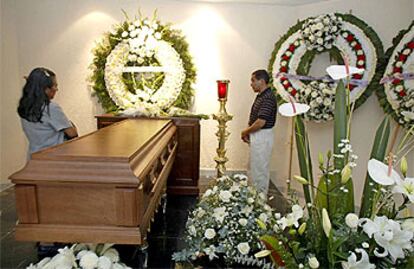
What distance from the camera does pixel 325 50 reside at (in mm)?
3307

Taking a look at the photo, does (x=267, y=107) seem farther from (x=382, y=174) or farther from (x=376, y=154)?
(x=382, y=174)

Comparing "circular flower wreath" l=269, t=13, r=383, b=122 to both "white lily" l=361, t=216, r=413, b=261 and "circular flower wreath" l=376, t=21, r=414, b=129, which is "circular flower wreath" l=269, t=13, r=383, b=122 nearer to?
"circular flower wreath" l=376, t=21, r=414, b=129

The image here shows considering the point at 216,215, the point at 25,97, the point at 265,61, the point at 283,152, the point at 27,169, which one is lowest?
Answer: the point at 283,152

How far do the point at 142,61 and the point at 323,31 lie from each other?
2.09 meters

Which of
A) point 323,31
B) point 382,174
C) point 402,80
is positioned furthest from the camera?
point 323,31

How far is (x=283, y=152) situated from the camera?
13.6ft

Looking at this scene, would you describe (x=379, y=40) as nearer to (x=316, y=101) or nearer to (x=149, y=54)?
(x=316, y=101)

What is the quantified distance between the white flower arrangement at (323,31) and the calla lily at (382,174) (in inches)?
116

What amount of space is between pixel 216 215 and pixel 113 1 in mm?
3466

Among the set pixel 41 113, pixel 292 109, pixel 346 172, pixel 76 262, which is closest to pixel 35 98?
pixel 41 113

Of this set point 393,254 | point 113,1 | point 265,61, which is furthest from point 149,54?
point 393,254

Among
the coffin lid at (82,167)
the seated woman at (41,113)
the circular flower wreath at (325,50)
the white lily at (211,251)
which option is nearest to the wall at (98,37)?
the circular flower wreath at (325,50)

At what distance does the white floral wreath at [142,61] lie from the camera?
359 centimetres

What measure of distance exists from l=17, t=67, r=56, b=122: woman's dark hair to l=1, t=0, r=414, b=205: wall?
203 centimetres
